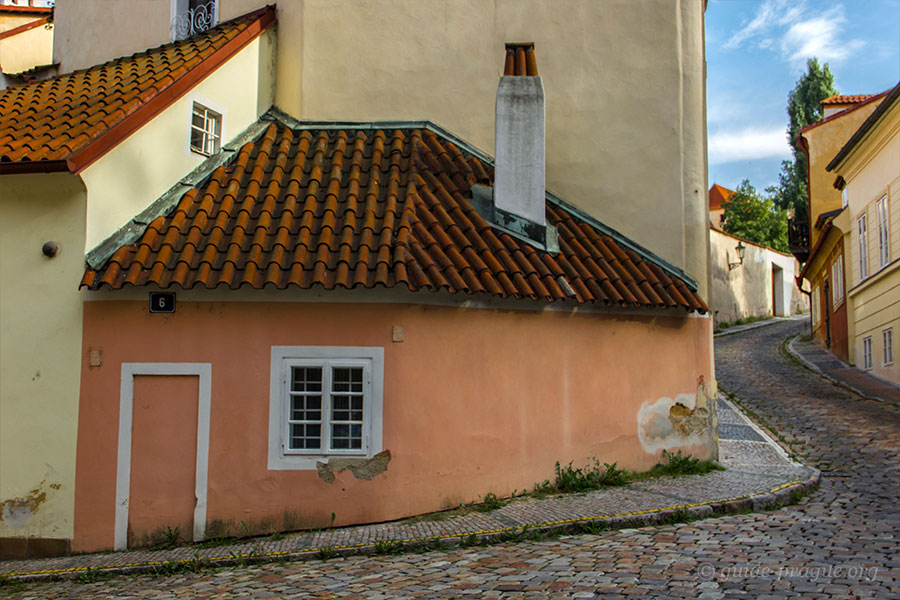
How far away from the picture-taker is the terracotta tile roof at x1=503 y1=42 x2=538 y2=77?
1116cm

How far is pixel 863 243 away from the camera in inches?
898

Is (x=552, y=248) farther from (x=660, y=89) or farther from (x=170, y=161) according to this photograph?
(x=170, y=161)

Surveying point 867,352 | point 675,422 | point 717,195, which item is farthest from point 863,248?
point 717,195

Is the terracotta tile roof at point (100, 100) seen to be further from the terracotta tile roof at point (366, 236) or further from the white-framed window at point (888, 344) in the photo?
the white-framed window at point (888, 344)

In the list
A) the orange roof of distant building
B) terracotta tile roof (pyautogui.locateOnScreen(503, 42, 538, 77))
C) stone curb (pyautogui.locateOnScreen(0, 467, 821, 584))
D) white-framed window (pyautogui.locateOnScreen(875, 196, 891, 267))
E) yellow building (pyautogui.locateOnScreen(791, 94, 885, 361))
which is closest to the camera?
stone curb (pyautogui.locateOnScreen(0, 467, 821, 584))

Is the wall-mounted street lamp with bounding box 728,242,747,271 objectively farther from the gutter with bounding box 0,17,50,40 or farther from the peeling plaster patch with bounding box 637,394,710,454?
the gutter with bounding box 0,17,50,40

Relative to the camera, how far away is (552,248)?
35.0 feet

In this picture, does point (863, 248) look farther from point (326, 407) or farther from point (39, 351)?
point (39, 351)

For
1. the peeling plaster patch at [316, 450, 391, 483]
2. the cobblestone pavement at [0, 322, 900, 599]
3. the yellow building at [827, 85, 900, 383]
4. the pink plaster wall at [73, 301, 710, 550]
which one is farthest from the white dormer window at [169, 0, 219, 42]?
the yellow building at [827, 85, 900, 383]

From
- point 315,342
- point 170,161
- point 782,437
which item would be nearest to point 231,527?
point 315,342

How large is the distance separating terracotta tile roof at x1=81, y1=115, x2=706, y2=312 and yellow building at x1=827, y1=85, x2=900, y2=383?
1059 cm

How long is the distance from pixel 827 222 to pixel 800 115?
2914cm

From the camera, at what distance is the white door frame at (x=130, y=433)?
29.0 feet

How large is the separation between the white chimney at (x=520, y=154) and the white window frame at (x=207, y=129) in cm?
362
